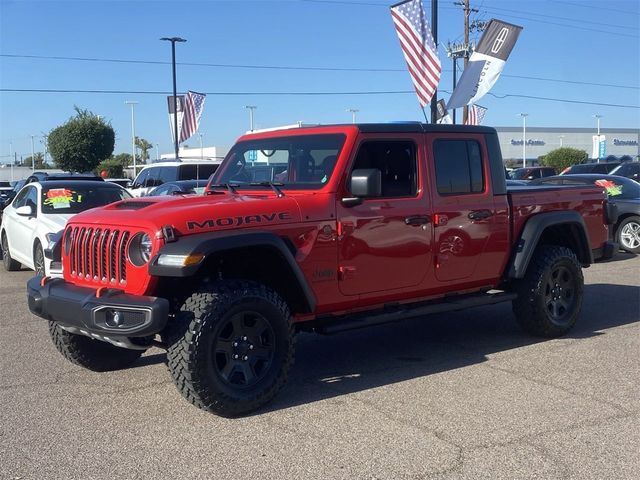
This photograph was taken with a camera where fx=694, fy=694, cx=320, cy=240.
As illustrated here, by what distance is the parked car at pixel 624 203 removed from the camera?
13.2m

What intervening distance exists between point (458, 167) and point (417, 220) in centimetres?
81

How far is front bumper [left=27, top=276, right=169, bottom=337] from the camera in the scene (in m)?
4.31

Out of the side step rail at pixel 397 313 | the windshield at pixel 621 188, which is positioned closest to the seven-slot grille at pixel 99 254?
the side step rail at pixel 397 313

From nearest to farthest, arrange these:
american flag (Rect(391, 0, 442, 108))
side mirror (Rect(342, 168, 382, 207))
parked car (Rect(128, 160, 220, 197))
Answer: side mirror (Rect(342, 168, 382, 207)) → american flag (Rect(391, 0, 442, 108)) → parked car (Rect(128, 160, 220, 197))

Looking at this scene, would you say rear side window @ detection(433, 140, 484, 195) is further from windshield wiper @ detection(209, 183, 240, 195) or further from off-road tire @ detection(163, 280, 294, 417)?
off-road tire @ detection(163, 280, 294, 417)

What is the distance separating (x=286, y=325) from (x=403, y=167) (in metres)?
1.79

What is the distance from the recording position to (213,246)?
4426 mm

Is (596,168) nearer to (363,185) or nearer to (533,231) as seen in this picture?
(533,231)

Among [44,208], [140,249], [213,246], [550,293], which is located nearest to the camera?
[213,246]

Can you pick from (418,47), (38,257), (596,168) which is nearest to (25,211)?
(38,257)

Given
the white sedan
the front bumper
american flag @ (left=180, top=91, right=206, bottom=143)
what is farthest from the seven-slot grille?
american flag @ (left=180, top=91, right=206, bottom=143)

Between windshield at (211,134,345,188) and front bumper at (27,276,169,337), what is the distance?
1614 millimetres

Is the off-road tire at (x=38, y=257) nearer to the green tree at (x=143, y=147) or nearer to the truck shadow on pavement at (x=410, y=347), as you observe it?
the truck shadow on pavement at (x=410, y=347)

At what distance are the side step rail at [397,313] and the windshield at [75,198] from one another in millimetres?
5902
